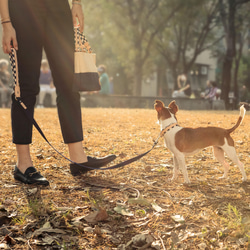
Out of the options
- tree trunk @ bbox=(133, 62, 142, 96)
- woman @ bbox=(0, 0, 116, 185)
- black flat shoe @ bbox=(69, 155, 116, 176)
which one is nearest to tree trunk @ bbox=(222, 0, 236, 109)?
tree trunk @ bbox=(133, 62, 142, 96)

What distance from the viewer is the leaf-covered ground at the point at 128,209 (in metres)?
2.64

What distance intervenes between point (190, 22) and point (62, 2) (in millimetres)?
26504

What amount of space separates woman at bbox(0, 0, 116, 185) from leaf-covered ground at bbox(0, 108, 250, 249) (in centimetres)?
37

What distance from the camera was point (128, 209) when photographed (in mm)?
3119

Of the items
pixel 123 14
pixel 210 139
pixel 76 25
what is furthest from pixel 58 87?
pixel 123 14

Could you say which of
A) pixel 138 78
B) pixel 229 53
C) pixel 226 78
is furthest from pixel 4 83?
pixel 138 78

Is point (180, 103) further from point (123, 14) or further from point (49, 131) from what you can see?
point (123, 14)

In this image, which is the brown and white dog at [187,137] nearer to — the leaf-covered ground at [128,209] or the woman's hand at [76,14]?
the leaf-covered ground at [128,209]

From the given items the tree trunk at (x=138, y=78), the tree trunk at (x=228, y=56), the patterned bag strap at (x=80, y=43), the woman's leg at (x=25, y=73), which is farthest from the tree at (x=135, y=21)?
the woman's leg at (x=25, y=73)

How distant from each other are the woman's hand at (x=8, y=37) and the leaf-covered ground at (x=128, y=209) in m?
1.35

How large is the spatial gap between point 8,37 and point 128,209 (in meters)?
1.92

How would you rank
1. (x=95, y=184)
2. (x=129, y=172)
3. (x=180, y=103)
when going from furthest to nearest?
(x=180, y=103) < (x=129, y=172) < (x=95, y=184)

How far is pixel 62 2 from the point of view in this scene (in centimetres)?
373

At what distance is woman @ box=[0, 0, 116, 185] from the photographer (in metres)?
3.62
